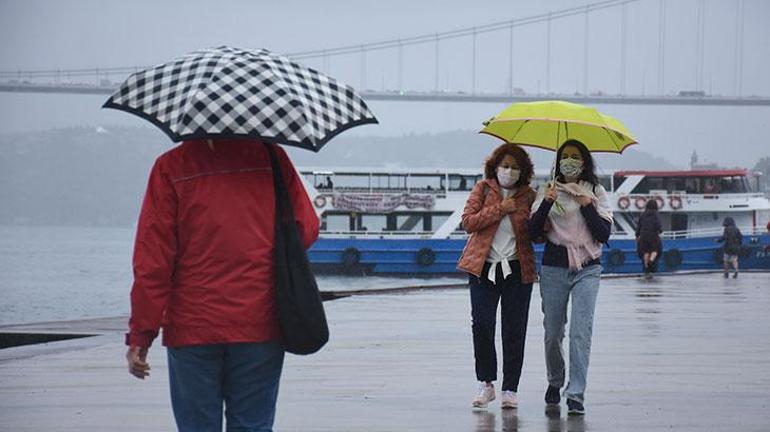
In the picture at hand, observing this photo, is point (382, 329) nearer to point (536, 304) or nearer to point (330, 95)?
point (536, 304)

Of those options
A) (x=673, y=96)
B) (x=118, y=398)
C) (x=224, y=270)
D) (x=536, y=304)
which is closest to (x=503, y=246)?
(x=118, y=398)

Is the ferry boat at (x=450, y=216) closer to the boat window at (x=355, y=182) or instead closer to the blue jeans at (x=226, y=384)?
the boat window at (x=355, y=182)

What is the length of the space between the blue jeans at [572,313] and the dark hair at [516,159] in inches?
17.2

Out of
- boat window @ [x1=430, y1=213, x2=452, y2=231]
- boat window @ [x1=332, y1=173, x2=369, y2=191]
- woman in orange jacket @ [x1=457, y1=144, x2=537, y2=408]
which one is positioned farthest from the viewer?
boat window @ [x1=430, y1=213, x2=452, y2=231]

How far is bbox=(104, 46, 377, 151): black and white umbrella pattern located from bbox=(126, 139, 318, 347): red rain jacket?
13 cm

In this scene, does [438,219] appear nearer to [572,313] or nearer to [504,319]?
[504,319]

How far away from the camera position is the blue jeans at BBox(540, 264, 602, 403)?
6.63 metres

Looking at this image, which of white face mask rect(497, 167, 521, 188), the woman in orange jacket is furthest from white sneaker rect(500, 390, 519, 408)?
white face mask rect(497, 167, 521, 188)

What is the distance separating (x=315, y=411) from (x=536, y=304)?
361 inches

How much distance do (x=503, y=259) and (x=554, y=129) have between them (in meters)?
1.00

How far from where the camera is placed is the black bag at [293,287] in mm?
4188

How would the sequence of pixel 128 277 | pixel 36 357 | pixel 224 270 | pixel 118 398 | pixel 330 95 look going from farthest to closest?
pixel 128 277
pixel 36 357
pixel 118 398
pixel 330 95
pixel 224 270

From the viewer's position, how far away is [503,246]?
6.76 m

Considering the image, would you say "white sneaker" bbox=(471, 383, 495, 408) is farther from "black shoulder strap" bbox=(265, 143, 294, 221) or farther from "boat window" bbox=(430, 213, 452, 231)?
"boat window" bbox=(430, 213, 452, 231)
